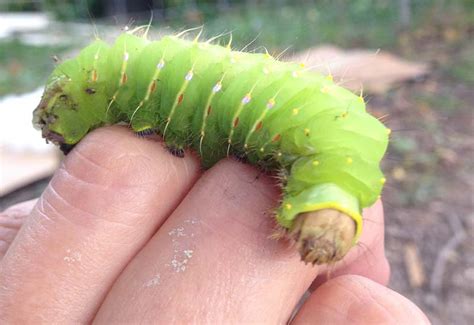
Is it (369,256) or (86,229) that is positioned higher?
(86,229)

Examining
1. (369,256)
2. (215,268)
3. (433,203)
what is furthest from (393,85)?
(215,268)

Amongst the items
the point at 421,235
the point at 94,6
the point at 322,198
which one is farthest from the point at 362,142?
the point at 94,6

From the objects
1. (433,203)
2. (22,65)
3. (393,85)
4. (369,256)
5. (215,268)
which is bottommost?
(22,65)

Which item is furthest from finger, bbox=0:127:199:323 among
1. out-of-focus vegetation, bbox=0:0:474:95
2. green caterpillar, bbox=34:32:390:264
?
out-of-focus vegetation, bbox=0:0:474:95

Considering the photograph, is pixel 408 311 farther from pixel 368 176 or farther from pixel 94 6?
pixel 94 6

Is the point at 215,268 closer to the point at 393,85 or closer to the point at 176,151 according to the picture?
the point at 176,151

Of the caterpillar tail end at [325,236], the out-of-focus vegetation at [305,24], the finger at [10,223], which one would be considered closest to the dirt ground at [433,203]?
the out-of-focus vegetation at [305,24]
